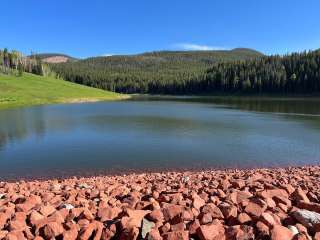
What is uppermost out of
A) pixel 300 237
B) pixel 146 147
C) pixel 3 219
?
pixel 300 237

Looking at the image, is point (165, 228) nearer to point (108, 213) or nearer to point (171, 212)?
point (171, 212)

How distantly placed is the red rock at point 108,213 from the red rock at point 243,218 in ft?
10.0

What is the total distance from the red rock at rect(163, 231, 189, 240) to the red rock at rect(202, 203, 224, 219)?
4.74ft

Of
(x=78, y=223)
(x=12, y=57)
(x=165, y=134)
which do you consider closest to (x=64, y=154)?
(x=165, y=134)

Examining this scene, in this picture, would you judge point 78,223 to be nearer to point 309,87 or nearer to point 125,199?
point 125,199

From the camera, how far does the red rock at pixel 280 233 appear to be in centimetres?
746

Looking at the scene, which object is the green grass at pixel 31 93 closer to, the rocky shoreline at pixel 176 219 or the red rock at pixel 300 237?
the rocky shoreline at pixel 176 219

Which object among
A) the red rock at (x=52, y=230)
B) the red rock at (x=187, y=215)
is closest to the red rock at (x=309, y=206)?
the red rock at (x=187, y=215)

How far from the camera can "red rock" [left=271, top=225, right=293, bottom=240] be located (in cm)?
746

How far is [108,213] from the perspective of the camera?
939 cm

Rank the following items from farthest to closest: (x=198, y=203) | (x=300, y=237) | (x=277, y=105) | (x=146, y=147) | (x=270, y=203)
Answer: (x=277, y=105) → (x=146, y=147) → (x=198, y=203) → (x=270, y=203) → (x=300, y=237)

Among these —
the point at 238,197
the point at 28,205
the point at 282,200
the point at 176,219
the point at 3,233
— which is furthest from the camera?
the point at 238,197

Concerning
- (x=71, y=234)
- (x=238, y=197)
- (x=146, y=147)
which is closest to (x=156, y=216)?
(x=71, y=234)

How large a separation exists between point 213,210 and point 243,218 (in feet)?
2.84
